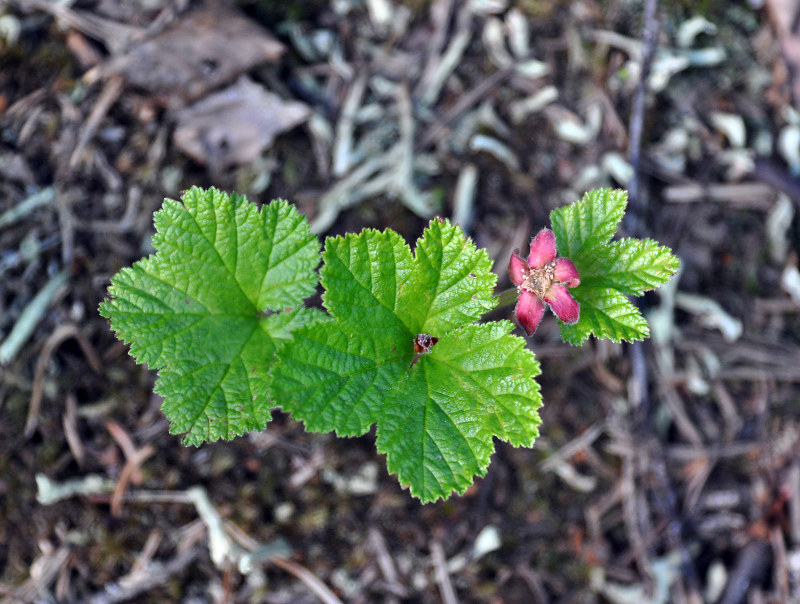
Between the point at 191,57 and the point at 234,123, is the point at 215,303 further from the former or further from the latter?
the point at 191,57

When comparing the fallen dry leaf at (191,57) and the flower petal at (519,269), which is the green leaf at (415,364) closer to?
the flower petal at (519,269)

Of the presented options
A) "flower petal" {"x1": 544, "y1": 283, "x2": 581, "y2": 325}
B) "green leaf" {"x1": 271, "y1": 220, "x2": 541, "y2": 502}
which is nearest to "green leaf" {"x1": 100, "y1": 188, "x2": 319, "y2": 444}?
"green leaf" {"x1": 271, "y1": 220, "x2": 541, "y2": 502}

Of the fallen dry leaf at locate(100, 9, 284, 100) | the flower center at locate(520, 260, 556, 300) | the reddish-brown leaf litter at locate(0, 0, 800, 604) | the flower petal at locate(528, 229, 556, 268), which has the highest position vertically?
the fallen dry leaf at locate(100, 9, 284, 100)

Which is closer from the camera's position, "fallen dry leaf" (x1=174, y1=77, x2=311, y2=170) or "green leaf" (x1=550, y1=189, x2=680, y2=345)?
"green leaf" (x1=550, y1=189, x2=680, y2=345)

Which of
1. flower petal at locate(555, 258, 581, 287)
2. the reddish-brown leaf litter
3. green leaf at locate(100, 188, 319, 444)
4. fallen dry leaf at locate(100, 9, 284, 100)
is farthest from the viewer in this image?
fallen dry leaf at locate(100, 9, 284, 100)

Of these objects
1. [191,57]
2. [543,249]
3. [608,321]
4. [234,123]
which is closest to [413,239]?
[234,123]

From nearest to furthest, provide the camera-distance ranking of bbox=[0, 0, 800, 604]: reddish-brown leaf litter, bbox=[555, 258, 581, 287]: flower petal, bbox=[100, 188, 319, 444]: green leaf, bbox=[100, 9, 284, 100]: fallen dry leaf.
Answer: bbox=[555, 258, 581, 287]: flower petal → bbox=[100, 188, 319, 444]: green leaf → bbox=[0, 0, 800, 604]: reddish-brown leaf litter → bbox=[100, 9, 284, 100]: fallen dry leaf

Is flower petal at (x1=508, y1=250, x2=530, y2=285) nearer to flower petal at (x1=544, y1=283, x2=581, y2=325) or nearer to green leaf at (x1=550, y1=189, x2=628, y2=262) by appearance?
flower petal at (x1=544, y1=283, x2=581, y2=325)

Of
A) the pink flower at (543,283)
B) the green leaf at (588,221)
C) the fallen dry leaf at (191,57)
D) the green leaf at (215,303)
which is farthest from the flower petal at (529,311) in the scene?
the fallen dry leaf at (191,57)
